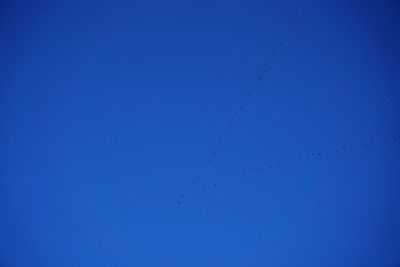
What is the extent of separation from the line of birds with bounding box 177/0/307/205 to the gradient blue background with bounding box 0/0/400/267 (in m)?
0.03

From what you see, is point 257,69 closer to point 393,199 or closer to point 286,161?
point 286,161

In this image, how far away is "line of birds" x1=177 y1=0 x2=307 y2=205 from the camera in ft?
5.57

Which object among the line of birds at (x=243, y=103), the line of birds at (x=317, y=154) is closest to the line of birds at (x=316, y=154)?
the line of birds at (x=317, y=154)

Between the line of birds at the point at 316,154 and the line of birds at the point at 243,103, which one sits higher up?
the line of birds at the point at 243,103

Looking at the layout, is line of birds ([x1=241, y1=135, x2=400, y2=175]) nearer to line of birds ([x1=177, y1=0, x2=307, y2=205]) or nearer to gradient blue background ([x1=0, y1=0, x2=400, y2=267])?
gradient blue background ([x1=0, y1=0, x2=400, y2=267])

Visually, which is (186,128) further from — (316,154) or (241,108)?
(316,154)

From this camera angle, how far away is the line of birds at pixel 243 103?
A: 1696 mm

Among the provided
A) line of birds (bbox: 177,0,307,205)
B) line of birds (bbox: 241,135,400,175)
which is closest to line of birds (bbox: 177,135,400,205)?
line of birds (bbox: 241,135,400,175)

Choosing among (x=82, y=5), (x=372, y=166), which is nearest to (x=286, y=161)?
(x=372, y=166)

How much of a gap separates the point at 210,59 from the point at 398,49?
1.06 metres

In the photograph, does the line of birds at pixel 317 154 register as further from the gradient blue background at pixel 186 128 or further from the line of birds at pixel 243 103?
the line of birds at pixel 243 103

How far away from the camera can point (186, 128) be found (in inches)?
66.4

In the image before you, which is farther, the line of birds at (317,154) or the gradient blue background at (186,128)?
the line of birds at (317,154)

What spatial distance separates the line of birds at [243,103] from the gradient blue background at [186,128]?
0.03 m
